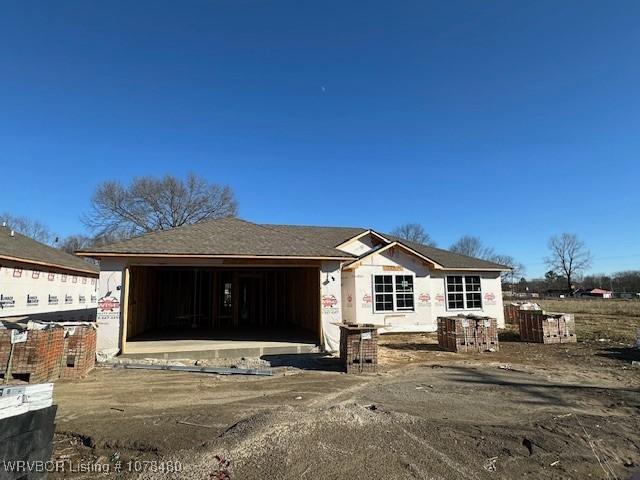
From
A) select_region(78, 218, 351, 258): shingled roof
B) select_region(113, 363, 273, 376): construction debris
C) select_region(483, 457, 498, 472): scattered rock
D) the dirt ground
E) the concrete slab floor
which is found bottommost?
select_region(483, 457, 498, 472): scattered rock

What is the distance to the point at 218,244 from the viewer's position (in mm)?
12445

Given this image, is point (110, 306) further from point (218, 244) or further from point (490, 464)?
point (490, 464)

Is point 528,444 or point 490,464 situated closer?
point 490,464

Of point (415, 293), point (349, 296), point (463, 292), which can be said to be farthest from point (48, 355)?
point (463, 292)

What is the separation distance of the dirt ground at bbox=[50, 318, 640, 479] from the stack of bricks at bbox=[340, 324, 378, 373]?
1.23ft

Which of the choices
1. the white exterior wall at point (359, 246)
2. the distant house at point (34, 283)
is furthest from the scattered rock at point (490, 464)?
the distant house at point (34, 283)

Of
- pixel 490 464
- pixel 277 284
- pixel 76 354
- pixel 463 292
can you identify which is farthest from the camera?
pixel 463 292

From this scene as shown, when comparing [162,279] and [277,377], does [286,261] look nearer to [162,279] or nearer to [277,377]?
[277,377]

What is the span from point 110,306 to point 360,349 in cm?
712

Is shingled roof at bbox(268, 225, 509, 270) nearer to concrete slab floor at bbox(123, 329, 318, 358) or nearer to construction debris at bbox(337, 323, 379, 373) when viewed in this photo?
concrete slab floor at bbox(123, 329, 318, 358)

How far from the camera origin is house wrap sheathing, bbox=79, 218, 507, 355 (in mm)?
11742

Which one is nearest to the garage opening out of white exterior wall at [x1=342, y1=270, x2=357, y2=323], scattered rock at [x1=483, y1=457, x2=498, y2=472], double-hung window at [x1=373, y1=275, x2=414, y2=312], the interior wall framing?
the interior wall framing

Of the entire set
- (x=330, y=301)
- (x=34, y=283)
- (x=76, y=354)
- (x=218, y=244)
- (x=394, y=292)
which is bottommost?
(x=76, y=354)

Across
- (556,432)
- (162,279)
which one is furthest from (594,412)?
(162,279)
